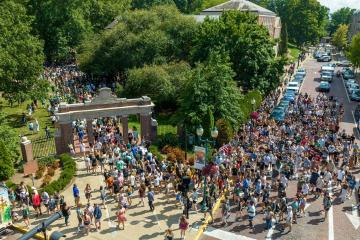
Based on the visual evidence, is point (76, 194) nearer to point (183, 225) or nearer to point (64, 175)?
point (64, 175)

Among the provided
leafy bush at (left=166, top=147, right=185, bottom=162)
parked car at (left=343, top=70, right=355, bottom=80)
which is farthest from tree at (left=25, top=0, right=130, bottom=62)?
parked car at (left=343, top=70, right=355, bottom=80)

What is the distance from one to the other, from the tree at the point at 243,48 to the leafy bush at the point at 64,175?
19.5 meters

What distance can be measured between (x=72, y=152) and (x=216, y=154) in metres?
10.4

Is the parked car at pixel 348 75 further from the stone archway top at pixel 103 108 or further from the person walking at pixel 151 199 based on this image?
the person walking at pixel 151 199

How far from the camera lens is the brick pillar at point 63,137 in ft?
91.6

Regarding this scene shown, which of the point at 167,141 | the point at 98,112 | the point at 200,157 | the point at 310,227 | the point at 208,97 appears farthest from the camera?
the point at 208,97

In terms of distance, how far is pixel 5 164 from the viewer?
2303 centimetres

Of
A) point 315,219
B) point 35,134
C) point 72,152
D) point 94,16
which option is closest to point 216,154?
point 315,219

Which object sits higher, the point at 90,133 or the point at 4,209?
the point at 90,133

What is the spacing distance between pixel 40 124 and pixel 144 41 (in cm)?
1395

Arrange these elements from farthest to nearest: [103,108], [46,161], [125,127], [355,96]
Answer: [355,96]
[125,127]
[103,108]
[46,161]

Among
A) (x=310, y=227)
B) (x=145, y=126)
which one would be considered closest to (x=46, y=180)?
(x=145, y=126)

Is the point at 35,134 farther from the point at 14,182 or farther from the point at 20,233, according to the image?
the point at 20,233

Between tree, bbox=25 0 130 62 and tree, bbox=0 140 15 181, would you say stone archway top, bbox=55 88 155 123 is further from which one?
tree, bbox=25 0 130 62
